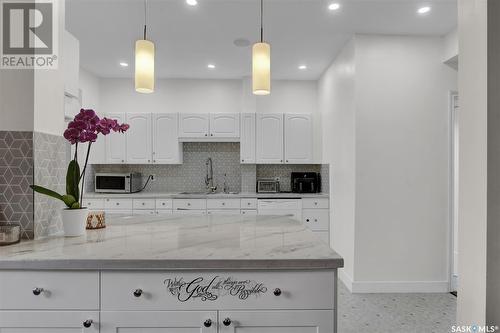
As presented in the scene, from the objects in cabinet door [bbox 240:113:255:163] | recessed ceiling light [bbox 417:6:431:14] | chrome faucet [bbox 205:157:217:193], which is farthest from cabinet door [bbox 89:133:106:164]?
recessed ceiling light [bbox 417:6:431:14]

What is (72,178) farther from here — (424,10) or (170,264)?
(424,10)

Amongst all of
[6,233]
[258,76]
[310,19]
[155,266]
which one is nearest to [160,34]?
[310,19]

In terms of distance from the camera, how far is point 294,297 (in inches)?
49.7

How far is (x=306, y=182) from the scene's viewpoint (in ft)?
15.9

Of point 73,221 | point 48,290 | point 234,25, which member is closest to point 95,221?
point 73,221

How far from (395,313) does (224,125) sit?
3.20 metres

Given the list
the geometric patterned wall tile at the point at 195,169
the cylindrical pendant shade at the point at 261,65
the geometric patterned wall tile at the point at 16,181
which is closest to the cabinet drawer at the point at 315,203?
the geometric patterned wall tile at the point at 195,169

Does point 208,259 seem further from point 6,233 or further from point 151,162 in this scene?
point 151,162

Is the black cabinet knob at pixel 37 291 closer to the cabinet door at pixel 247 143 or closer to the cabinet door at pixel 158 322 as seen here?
the cabinet door at pixel 158 322

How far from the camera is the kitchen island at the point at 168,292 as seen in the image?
124cm

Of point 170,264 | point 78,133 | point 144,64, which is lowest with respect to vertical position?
point 170,264

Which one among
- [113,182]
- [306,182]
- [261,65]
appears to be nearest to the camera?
[261,65]

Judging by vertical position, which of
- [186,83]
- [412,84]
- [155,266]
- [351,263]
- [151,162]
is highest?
[186,83]

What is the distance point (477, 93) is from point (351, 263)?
246cm
